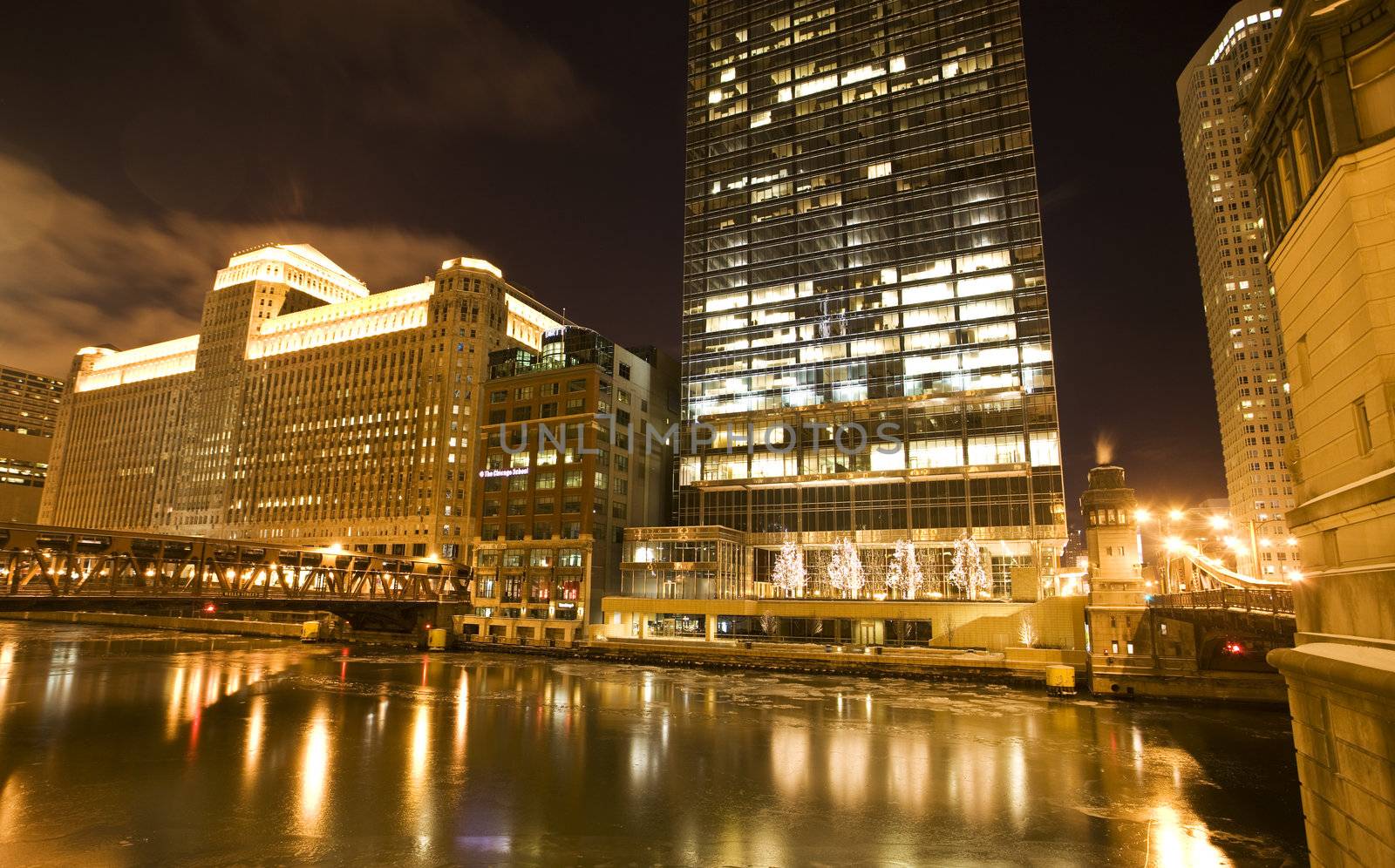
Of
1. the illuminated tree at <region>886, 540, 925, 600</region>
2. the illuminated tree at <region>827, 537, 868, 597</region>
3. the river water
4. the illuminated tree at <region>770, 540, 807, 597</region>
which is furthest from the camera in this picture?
the illuminated tree at <region>770, 540, 807, 597</region>

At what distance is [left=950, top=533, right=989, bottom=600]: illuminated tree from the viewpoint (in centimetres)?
9762

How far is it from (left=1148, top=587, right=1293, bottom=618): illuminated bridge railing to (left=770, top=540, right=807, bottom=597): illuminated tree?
4756 cm

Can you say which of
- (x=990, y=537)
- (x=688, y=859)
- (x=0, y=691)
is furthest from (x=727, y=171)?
(x=688, y=859)

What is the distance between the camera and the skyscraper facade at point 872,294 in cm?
10394

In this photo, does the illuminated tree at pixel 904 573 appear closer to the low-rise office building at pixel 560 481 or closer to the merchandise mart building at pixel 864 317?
the merchandise mart building at pixel 864 317

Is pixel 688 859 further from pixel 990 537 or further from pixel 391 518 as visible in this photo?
pixel 391 518

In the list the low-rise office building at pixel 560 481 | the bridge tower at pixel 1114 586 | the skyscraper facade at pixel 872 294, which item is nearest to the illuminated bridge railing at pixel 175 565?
the low-rise office building at pixel 560 481

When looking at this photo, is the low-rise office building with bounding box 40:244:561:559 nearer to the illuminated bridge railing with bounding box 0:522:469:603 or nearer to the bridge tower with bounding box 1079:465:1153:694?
the illuminated bridge railing with bounding box 0:522:469:603

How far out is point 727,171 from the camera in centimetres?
13175

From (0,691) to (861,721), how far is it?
197 feet

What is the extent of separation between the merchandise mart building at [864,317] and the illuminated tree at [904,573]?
1384 mm

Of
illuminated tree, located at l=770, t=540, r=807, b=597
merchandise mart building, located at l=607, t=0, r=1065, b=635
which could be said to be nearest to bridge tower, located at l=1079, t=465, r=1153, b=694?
merchandise mart building, located at l=607, t=0, r=1065, b=635

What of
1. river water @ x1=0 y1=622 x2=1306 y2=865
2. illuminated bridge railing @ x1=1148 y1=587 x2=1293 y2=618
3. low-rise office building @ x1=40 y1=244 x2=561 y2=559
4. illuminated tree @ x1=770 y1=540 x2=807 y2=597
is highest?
low-rise office building @ x1=40 y1=244 x2=561 y2=559

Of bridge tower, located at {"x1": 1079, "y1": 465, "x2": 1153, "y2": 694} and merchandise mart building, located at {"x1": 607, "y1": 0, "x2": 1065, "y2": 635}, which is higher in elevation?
merchandise mart building, located at {"x1": 607, "y1": 0, "x2": 1065, "y2": 635}
